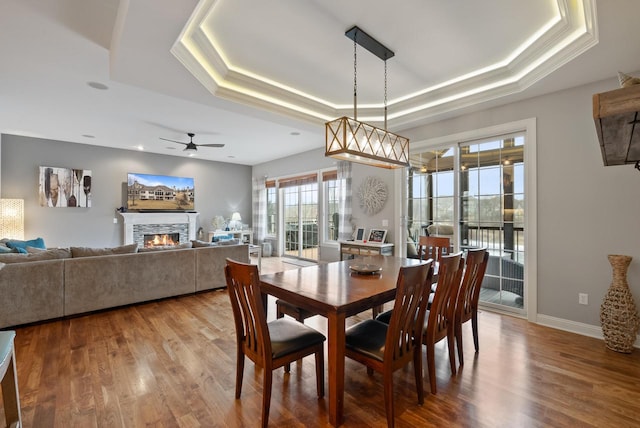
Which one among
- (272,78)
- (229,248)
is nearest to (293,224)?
(229,248)

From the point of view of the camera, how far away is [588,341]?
2.86 m

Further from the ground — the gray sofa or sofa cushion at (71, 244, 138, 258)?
sofa cushion at (71, 244, 138, 258)

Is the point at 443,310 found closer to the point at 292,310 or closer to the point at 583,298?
the point at 292,310

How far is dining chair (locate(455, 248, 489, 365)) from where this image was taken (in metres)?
2.29

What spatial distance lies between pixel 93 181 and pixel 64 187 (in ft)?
1.70

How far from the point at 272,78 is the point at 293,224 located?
15.0 feet

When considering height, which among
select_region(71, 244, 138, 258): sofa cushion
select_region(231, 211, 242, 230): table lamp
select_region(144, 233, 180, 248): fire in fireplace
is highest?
select_region(231, 211, 242, 230): table lamp

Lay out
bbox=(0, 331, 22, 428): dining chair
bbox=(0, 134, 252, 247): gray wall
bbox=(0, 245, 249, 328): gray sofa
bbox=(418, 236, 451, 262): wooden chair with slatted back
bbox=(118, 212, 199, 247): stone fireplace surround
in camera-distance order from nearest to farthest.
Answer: bbox=(0, 331, 22, 428): dining chair → bbox=(0, 245, 249, 328): gray sofa → bbox=(418, 236, 451, 262): wooden chair with slatted back → bbox=(0, 134, 252, 247): gray wall → bbox=(118, 212, 199, 247): stone fireplace surround

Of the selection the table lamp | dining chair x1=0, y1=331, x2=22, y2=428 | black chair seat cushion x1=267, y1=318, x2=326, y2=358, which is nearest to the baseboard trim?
black chair seat cushion x1=267, y1=318, x2=326, y2=358

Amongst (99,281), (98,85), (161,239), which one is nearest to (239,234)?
(161,239)

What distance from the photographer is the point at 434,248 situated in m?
3.39

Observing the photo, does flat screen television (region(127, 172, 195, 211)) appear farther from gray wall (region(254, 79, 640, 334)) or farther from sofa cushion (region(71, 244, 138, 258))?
gray wall (region(254, 79, 640, 334))

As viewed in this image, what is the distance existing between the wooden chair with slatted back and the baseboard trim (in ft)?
4.32

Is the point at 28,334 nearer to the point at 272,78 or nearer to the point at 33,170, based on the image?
the point at 272,78
